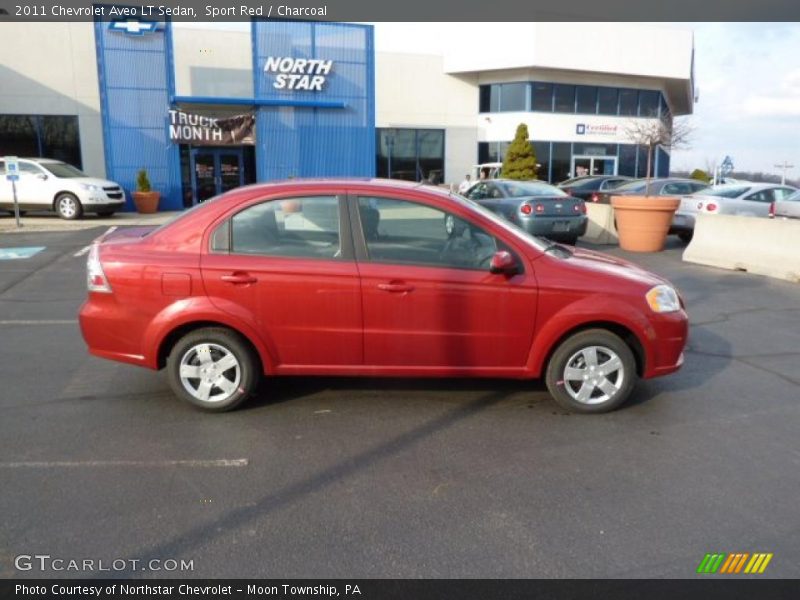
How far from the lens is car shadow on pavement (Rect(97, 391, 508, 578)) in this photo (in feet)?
9.79

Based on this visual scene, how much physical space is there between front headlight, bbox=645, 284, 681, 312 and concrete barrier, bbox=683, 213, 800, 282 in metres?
6.81

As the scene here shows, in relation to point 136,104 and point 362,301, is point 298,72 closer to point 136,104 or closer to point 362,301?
point 136,104

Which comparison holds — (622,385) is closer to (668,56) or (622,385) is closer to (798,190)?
(798,190)

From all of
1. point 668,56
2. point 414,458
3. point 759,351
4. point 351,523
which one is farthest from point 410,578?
point 668,56

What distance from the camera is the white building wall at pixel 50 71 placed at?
22.0 metres

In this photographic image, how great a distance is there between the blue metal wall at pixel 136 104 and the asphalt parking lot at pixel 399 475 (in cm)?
1770

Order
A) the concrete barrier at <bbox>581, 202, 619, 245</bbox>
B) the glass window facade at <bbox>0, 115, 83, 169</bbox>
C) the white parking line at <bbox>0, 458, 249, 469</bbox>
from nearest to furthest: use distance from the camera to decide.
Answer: the white parking line at <bbox>0, 458, 249, 469</bbox> < the concrete barrier at <bbox>581, 202, 619, 245</bbox> < the glass window facade at <bbox>0, 115, 83, 169</bbox>

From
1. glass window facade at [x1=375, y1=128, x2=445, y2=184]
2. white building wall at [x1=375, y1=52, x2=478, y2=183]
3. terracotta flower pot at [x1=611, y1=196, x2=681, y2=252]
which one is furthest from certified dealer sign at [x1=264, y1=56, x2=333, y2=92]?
terracotta flower pot at [x1=611, y1=196, x2=681, y2=252]

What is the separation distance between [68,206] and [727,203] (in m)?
17.9

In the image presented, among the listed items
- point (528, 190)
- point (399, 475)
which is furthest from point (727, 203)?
point (399, 475)

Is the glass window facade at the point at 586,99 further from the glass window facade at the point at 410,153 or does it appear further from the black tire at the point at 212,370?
the black tire at the point at 212,370

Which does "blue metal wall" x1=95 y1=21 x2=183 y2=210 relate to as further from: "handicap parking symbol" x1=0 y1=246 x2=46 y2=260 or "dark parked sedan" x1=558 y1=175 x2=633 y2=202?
"dark parked sedan" x1=558 y1=175 x2=633 y2=202

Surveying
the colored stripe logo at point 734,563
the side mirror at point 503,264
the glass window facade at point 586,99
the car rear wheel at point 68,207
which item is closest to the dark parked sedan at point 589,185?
the glass window facade at point 586,99

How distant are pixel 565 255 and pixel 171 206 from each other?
20438 mm
